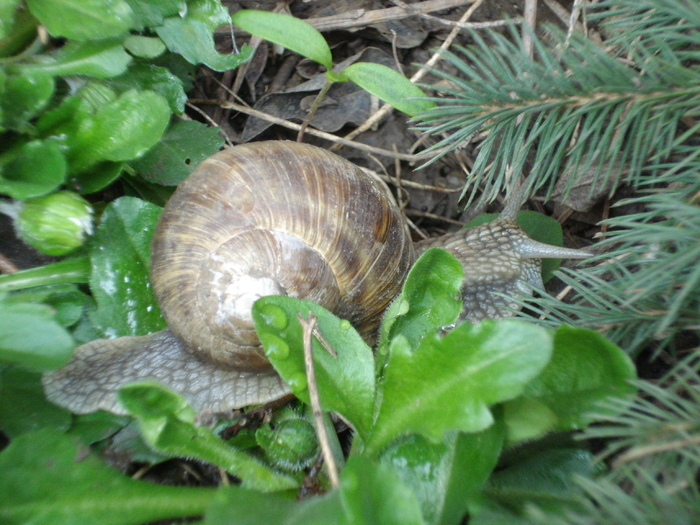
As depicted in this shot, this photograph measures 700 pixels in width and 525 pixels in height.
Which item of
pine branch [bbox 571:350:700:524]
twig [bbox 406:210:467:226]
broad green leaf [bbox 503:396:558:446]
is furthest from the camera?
twig [bbox 406:210:467:226]

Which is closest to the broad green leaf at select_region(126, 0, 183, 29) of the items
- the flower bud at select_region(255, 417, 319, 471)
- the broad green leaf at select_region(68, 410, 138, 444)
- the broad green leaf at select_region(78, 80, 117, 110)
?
the broad green leaf at select_region(78, 80, 117, 110)

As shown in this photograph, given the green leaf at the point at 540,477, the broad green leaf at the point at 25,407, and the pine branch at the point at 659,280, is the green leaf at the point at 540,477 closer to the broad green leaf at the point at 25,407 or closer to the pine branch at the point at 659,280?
the pine branch at the point at 659,280

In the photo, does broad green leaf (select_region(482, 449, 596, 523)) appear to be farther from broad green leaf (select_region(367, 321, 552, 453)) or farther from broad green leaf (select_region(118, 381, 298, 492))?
broad green leaf (select_region(118, 381, 298, 492))

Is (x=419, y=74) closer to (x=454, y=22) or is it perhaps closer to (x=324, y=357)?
(x=454, y=22)

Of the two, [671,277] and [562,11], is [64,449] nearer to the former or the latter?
[671,277]

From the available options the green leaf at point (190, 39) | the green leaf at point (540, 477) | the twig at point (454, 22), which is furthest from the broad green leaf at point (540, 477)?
the green leaf at point (190, 39)

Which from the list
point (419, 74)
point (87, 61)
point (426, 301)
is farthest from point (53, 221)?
point (419, 74)
